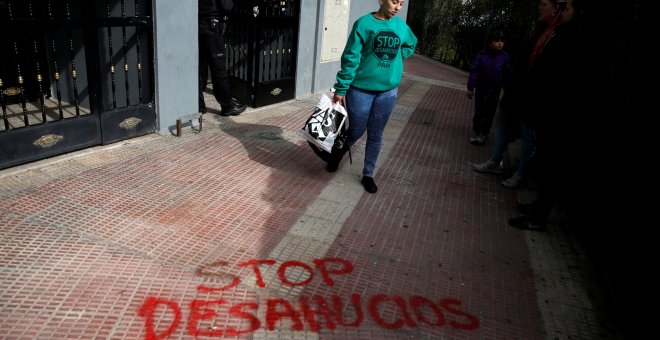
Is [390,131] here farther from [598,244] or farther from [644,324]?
[644,324]

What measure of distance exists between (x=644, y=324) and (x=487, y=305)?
86 cm

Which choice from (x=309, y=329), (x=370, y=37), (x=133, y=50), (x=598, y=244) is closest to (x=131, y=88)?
(x=133, y=50)

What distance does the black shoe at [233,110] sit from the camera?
22.5ft

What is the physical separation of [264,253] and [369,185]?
1.66 meters

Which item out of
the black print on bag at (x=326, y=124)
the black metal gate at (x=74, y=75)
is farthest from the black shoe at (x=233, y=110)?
the black print on bag at (x=326, y=124)

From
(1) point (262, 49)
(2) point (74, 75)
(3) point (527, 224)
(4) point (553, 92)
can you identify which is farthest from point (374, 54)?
(1) point (262, 49)

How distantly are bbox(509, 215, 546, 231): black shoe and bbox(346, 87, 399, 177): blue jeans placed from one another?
56.2 inches

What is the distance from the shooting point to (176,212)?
13.3ft

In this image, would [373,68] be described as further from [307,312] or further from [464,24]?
[464,24]

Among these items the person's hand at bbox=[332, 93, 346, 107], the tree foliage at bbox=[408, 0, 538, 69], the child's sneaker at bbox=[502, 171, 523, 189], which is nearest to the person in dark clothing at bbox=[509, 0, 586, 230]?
the child's sneaker at bbox=[502, 171, 523, 189]

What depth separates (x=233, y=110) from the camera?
6945 mm

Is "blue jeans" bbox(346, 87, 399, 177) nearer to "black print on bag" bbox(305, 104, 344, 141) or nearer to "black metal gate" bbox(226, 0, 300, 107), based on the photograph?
"black print on bag" bbox(305, 104, 344, 141)

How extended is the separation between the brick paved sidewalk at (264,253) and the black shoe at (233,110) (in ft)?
4.16

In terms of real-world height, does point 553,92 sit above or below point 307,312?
above
